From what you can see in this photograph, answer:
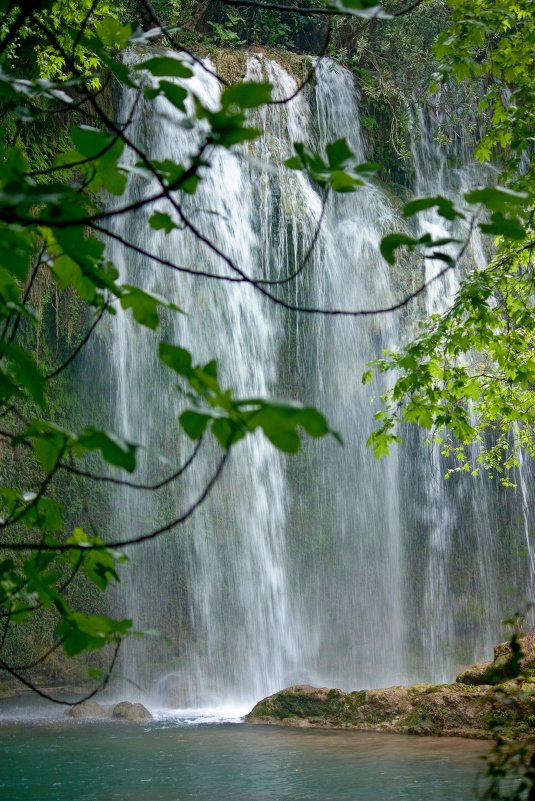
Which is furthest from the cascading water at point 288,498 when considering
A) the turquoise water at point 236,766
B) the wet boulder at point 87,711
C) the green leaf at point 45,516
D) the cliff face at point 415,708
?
the green leaf at point 45,516

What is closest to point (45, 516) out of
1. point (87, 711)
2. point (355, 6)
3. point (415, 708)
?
point (355, 6)

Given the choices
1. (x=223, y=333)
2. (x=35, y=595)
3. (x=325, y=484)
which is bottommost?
(x=35, y=595)

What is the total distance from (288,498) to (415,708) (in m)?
6.50

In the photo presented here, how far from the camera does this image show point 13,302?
4.71 ft

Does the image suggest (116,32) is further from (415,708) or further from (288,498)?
(288,498)

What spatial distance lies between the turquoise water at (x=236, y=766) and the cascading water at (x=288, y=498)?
14.7 ft

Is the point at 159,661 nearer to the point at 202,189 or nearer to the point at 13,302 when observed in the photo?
the point at 202,189

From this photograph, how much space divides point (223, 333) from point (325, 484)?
324cm

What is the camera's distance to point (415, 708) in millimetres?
8734

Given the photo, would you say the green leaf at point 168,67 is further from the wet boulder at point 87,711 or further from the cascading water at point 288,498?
the cascading water at point 288,498

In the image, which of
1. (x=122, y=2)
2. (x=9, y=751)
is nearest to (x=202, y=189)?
(x=122, y=2)

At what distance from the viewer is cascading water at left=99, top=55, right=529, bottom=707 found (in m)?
14.1

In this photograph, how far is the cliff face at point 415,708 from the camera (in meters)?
8.06

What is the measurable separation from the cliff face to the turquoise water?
9.5 inches
